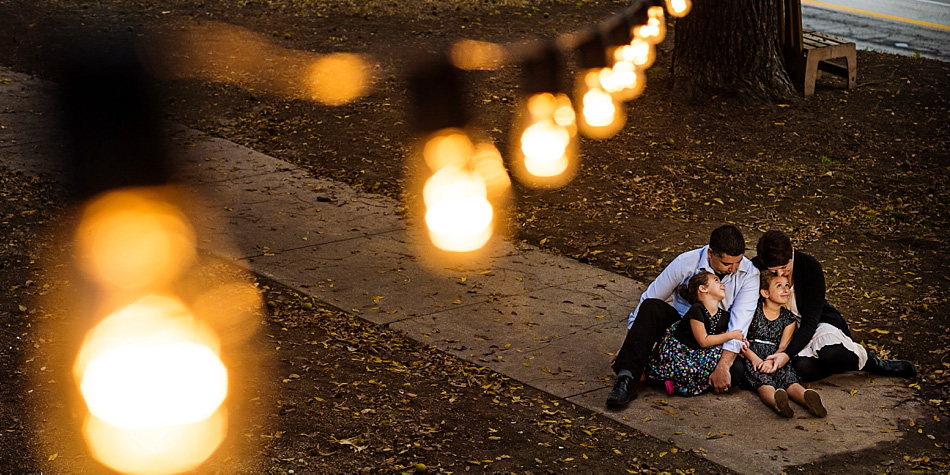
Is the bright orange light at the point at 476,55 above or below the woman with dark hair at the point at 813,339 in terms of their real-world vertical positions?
above

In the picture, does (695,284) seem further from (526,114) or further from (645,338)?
(526,114)

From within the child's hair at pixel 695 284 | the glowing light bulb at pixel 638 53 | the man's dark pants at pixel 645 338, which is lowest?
the man's dark pants at pixel 645 338

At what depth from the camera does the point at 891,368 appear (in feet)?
20.4

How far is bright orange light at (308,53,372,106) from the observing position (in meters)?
12.2

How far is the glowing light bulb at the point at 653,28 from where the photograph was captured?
49.2ft

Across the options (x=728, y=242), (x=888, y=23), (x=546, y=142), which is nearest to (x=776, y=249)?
(x=728, y=242)

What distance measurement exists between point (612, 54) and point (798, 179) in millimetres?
4568

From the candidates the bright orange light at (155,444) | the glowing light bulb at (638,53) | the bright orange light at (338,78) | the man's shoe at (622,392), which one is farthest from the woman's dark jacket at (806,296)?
the glowing light bulb at (638,53)

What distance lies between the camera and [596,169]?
403 inches

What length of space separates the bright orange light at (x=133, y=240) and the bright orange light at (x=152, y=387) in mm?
492

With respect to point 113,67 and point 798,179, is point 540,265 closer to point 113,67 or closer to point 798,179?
point 798,179

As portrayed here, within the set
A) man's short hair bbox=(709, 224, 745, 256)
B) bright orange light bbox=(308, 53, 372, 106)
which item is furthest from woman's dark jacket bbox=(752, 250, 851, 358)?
bright orange light bbox=(308, 53, 372, 106)

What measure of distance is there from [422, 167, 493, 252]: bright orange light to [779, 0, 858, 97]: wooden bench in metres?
4.29

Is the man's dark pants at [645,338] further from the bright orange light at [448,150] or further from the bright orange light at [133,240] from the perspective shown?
the bright orange light at [448,150]
